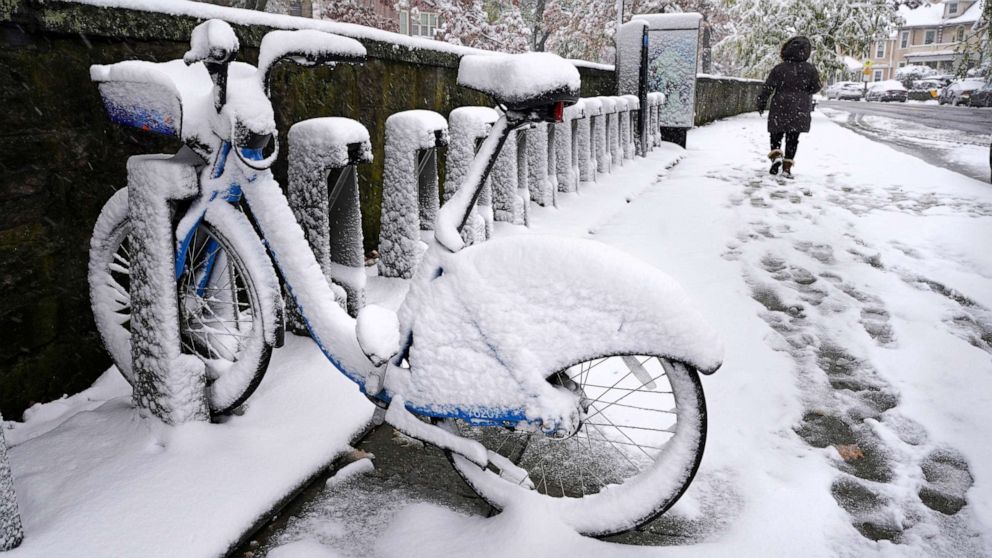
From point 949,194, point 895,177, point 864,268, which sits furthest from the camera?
point 895,177

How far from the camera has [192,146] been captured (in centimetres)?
205

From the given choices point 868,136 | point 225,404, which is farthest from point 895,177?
point 225,404

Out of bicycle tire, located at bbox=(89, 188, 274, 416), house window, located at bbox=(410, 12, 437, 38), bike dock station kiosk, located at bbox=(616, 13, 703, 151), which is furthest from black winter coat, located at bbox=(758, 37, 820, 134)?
house window, located at bbox=(410, 12, 437, 38)

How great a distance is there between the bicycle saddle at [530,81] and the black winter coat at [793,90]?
799 centimetres

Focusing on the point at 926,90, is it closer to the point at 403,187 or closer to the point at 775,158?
the point at 775,158

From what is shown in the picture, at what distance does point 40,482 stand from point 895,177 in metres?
10.1

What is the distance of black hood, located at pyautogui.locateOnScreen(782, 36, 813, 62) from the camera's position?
8.92 meters

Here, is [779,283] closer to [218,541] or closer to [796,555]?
[796,555]

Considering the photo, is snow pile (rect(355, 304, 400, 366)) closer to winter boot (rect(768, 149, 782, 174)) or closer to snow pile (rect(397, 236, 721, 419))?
snow pile (rect(397, 236, 721, 419))

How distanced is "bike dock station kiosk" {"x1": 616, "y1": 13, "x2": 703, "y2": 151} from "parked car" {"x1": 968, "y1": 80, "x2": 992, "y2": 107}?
2834 centimetres

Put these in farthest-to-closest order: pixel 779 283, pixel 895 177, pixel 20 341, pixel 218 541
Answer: pixel 895 177
pixel 779 283
pixel 20 341
pixel 218 541

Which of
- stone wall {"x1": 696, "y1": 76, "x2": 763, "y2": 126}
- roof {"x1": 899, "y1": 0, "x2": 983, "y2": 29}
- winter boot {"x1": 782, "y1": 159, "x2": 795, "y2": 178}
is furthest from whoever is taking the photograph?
→ roof {"x1": 899, "y1": 0, "x2": 983, "y2": 29}

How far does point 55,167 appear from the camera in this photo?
2396 mm

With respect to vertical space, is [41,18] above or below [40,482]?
above
